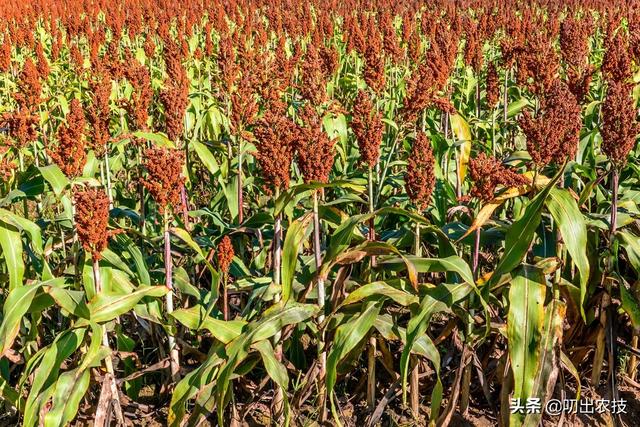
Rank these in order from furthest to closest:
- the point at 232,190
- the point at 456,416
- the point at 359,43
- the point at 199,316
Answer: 1. the point at 359,43
2. the point at 232,190
3. the point at 456,416
4. the point at 199,316

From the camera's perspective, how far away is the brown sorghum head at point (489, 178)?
9.68 feet

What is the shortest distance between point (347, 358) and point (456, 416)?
64 centimetres

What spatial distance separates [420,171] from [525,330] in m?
0.80

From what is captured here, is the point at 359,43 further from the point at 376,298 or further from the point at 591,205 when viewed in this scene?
the point at 376,298

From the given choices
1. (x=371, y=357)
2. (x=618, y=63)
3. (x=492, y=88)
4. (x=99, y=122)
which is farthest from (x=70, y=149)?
(x=618, y=63)

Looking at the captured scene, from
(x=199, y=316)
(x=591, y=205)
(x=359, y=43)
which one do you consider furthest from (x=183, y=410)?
(x=359, y=43)

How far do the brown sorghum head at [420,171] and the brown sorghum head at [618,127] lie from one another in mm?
734

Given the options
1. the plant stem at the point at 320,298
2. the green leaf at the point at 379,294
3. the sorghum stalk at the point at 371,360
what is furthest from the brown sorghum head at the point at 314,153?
the green leaf at the point at 379,294

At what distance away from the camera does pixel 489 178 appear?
118 inches

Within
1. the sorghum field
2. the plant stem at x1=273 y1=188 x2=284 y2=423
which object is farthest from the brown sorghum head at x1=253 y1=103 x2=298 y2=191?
the plant stem at x1=273 y1=188 x2=284 y2=423

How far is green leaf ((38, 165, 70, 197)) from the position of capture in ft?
11.6

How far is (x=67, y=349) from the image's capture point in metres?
3.03

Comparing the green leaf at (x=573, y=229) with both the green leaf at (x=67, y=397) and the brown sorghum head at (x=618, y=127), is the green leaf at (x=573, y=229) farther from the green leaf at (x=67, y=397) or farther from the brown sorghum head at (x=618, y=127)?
the green leaf at (x=67, y=397)

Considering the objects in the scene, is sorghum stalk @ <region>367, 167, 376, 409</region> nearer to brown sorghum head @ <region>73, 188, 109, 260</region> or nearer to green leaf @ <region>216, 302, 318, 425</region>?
green leaf @ <region>216, 302, 318, 425</region>
